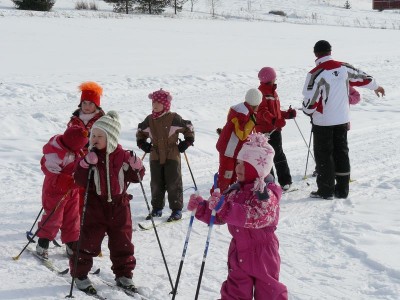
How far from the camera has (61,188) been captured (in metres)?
5.53

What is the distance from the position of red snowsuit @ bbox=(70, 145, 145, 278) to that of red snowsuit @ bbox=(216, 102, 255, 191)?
192 cm

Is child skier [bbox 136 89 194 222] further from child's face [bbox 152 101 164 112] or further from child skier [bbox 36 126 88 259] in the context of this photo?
child skier [bbox 36 126 88 259]

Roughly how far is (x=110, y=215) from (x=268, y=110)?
11.1ft

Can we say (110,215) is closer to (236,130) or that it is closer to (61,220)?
(61,220)

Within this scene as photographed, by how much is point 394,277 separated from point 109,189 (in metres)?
2.68

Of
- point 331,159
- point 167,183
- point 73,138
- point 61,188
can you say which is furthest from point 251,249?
point 331,159

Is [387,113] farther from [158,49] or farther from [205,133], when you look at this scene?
[158,49]

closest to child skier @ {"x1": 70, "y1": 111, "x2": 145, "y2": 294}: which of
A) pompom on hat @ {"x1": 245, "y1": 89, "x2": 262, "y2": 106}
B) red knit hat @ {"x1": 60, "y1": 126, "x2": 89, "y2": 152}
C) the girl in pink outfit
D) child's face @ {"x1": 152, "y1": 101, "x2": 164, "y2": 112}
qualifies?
red knit hat @ {"x1": 60, "y1": 126, "x2": 89, "y2": 152}

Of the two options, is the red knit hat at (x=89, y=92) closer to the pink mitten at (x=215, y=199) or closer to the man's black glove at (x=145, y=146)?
the man's black glove at (x=145, y=146)

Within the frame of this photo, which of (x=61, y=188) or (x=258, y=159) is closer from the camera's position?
(x=258, y=159)

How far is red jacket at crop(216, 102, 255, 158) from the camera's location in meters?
6.70

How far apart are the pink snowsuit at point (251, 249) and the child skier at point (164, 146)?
2.62 metres

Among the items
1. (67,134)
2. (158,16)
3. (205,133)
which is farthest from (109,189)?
(158,16)

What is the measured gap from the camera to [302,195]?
800 cm
